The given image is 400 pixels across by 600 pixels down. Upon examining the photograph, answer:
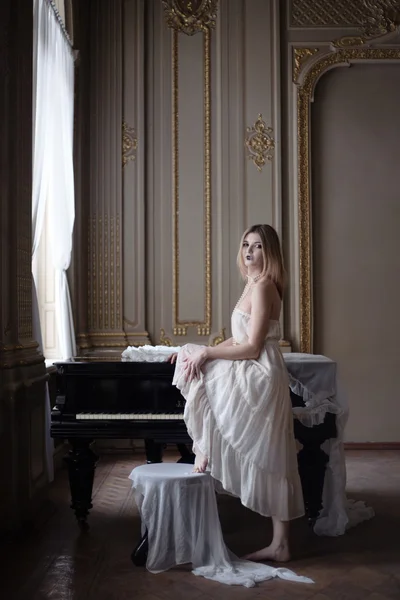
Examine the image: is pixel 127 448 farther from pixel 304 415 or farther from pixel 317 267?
pixel 304 415

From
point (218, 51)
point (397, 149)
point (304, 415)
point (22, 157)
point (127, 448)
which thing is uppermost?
point (218, 51)

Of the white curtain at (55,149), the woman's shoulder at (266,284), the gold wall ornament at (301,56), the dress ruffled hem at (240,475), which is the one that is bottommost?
the dress ruffled hem at (240,475)

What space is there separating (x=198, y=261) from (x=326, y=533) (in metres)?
3.10

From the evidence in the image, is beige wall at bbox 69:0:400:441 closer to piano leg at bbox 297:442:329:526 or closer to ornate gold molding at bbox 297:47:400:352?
ornate gold molding at bbox 297:47:400:352

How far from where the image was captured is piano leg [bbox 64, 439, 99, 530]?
13.3ft

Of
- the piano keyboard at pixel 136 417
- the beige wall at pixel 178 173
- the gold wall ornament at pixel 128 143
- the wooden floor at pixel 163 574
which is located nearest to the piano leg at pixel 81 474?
the wooden floor at pixel 163 574

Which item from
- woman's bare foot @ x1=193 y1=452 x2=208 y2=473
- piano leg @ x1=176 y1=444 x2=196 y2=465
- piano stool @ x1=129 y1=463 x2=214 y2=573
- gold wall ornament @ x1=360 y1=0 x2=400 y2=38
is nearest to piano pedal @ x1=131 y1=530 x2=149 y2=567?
piano stool @ x1=129 y1=463 x2=214 y2=573

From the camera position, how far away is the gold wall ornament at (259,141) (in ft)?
21.7

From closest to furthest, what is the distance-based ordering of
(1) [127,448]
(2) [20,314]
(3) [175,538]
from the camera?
(3) [175,538] < (2) [20,314] < (1) [127,448]

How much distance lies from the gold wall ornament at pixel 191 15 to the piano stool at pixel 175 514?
4.51 meters

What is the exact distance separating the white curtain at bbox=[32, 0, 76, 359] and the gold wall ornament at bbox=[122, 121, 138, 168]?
58 cm

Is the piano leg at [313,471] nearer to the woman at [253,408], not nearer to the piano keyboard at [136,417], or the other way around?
the woman at [253,408]

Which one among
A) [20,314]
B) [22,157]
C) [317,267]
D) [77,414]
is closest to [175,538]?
[77,414]

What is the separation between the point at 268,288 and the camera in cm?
352
